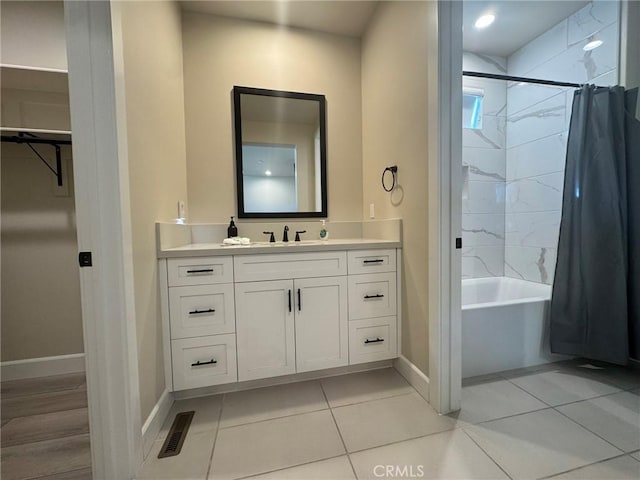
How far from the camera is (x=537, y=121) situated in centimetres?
243

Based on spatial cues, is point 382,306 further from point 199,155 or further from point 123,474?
point 199,155

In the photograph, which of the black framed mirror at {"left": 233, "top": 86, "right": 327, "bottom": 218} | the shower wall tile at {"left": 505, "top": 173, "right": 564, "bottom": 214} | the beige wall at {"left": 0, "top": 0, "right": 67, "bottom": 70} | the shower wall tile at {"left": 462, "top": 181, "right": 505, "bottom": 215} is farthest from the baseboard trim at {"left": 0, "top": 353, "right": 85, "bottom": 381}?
the shower wall tile at {"left": 505, "top": 173, "right": 564, "bottom": 214}

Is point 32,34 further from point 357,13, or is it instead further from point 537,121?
point 537,121

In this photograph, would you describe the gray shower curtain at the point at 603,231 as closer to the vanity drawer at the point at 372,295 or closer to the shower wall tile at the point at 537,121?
the shower wall tile at the point at 537,121

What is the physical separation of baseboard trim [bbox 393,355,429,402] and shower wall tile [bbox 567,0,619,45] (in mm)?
2746

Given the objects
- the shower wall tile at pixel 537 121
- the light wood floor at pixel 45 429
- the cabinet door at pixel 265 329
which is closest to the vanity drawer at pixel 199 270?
the cabinet door at pixel 265 329

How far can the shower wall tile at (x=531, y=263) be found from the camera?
2373 millimetres

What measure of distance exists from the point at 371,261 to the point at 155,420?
4.60 feet

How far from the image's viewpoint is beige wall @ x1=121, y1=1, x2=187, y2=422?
115 centimetres

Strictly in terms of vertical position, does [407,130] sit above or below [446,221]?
above

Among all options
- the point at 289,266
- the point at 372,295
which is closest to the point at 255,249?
the point at 289,266

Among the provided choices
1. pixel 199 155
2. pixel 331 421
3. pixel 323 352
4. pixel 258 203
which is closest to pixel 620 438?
pixel 331 421

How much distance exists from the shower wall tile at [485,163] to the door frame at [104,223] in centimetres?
266

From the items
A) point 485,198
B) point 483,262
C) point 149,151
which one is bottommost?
point 483,262
